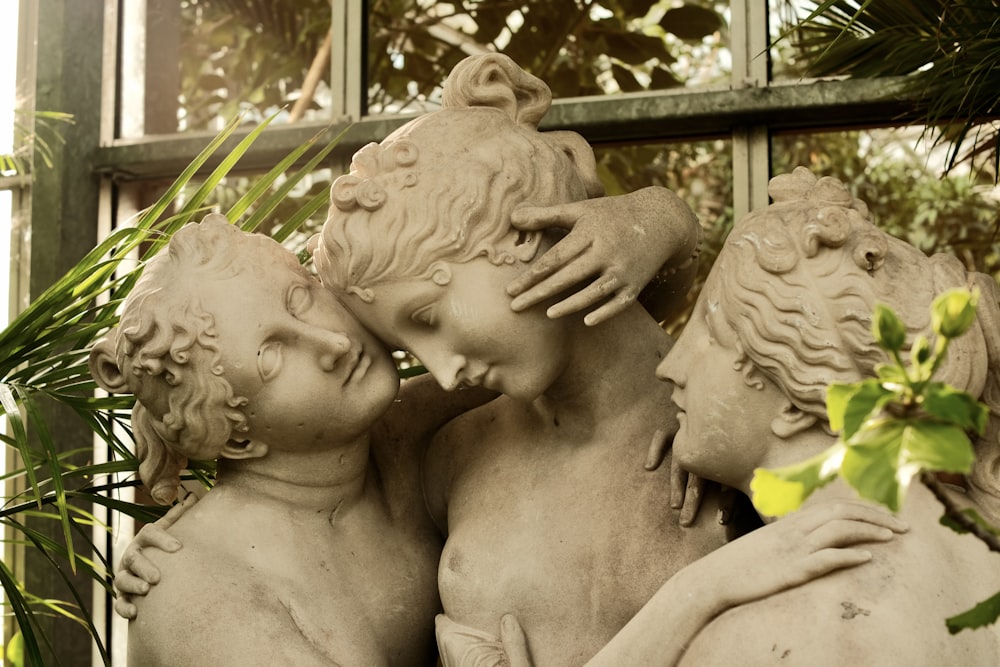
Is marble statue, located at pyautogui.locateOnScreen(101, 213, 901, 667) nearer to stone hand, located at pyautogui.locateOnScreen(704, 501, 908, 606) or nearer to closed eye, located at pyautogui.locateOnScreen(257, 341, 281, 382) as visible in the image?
closed eye, located at pyautogui.locateOnScreen(257, 341, 281, 382)

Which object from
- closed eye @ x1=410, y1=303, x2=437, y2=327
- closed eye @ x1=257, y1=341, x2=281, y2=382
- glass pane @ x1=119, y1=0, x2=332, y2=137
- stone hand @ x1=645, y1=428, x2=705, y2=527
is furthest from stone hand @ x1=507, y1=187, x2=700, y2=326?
glass pane @ x1=119, y1=0, x2=332, y2=137

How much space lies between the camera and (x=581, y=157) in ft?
7.39

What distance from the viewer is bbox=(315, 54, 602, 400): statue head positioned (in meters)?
2.00

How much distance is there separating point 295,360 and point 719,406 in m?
0.58

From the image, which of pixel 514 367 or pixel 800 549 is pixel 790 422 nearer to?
pixel 800 549

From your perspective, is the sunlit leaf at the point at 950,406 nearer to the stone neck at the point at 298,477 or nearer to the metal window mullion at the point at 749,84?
the stone neck at the point at 298,477

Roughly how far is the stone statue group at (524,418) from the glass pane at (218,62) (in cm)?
201

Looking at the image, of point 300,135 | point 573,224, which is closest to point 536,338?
point 573,224

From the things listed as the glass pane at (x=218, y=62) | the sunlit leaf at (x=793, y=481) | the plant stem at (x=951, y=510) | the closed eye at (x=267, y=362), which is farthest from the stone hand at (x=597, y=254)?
the glass pane at (x=218, y=62)

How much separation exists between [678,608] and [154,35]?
9.63 feet

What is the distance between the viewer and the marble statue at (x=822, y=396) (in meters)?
1.75

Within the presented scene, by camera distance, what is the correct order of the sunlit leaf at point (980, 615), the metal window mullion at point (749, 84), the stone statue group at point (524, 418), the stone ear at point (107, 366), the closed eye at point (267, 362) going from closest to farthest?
the sunlit leaf at point (980, 615), the stone statue group at point (524, 418), the closed eye at point (267, 362), the stone ear at point (107, 366), the metal window mullion at point (749, 84)

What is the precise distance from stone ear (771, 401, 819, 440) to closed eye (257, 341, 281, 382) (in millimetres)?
668

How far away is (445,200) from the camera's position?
2012 mm
